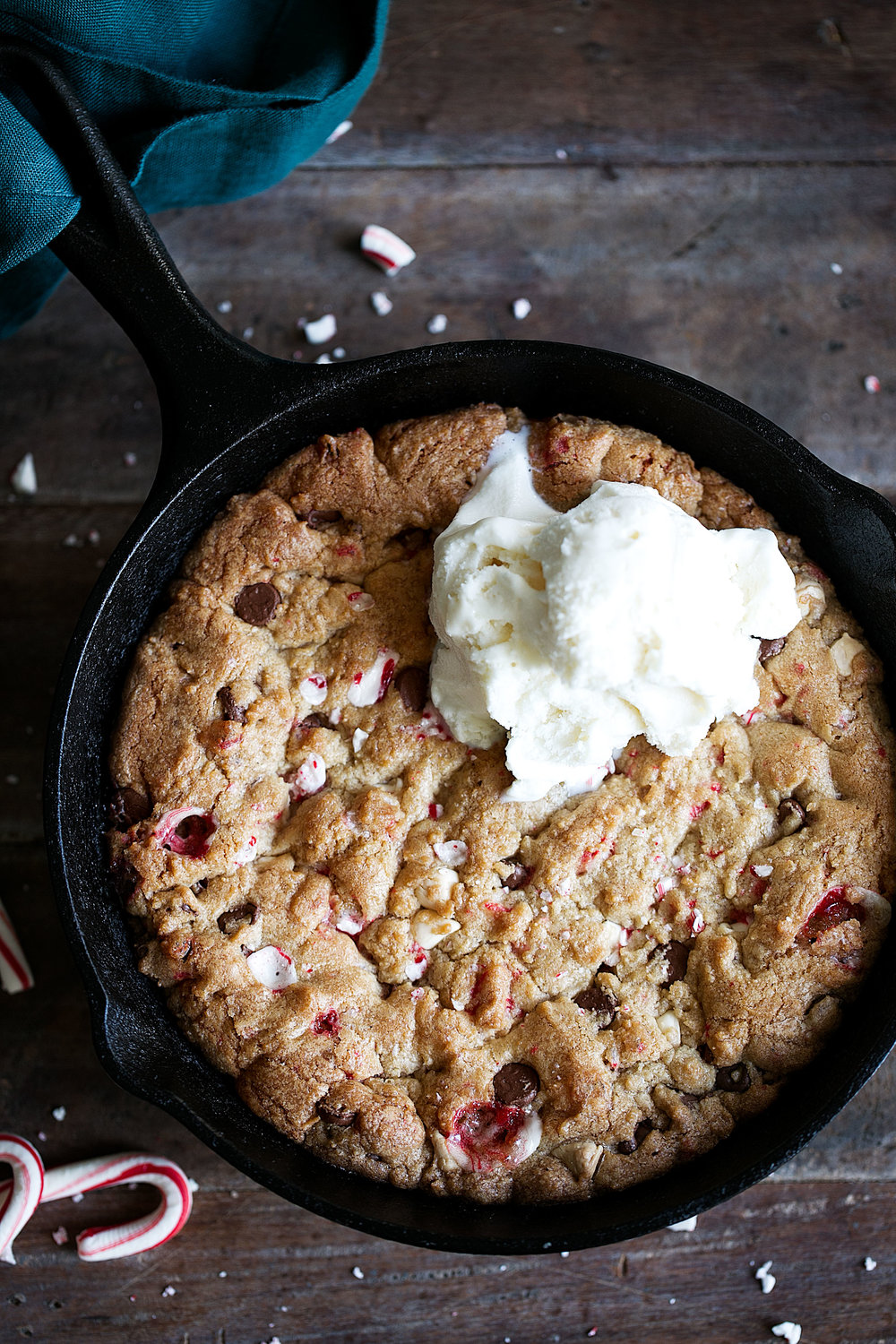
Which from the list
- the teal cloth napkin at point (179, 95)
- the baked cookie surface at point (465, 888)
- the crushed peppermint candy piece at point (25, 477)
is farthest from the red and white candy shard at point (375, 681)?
the crushed peppermint candy piece at point (25, 477)

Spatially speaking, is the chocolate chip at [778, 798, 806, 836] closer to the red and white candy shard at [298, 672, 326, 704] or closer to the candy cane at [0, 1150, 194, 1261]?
the red and white candy shard at [298, 672, 326, 704]

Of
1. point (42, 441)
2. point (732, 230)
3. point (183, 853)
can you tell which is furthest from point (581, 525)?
point (42, 441)

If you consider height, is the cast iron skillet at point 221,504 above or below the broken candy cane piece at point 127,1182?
above

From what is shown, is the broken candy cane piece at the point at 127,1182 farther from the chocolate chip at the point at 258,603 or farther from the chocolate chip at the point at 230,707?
the chocolate chip at the point at 258,603

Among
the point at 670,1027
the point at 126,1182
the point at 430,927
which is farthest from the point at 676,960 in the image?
the point at 126,1182

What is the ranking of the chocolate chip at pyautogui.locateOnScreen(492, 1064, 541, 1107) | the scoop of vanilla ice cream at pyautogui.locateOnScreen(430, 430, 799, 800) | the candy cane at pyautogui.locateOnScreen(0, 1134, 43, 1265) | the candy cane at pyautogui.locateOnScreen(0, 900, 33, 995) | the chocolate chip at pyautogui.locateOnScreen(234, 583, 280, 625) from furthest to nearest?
the candy cane at pyautogui.locateOnScreen(0, 900, 33, 995) < the candy cane at pyautogui.locateOnScreen(0, 1134, 43, 1265) < the chocolate chip at pyautogui.locateOnScreen(234, 583, 280, 625) < the chocolate chip at pyautogui.locateOnScreen(492, 1064, 541, 1107) < the scoop of vanilla ice cream at pyautogui.locateOnScreen(430, 430, 799, 800)

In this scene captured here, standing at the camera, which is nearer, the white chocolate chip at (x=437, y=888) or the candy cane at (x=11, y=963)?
the white chocolate chip at (x=437, y=888)

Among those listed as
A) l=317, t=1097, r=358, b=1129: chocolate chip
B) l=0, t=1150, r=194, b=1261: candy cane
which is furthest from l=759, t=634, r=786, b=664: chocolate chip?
l=0, t=1150, r=194, b=1261: candy cane
